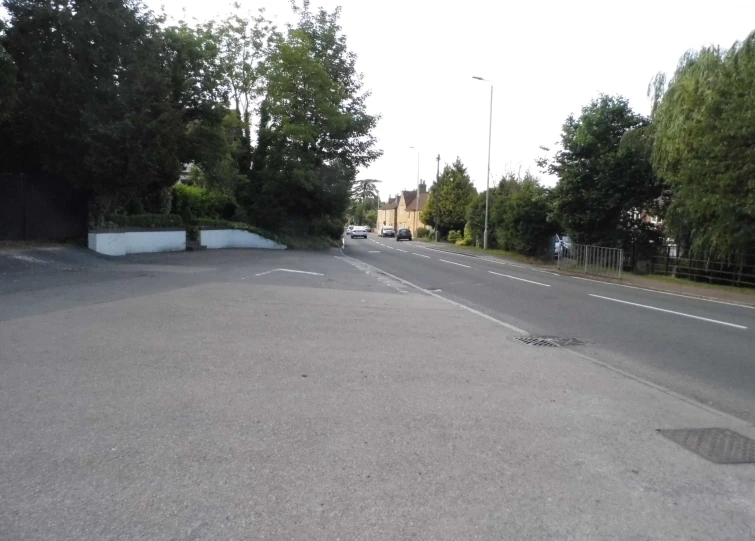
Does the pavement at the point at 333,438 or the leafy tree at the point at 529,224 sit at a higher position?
the leafy tree at the point at 529,224

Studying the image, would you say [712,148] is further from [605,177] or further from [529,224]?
[529,224]

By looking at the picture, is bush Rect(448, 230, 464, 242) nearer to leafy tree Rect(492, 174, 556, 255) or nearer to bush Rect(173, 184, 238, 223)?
leafy tree Rect(492, 174, 556, 255)

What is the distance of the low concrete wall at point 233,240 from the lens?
30455mm

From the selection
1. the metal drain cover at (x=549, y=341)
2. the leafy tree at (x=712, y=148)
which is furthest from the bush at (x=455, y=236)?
the metal drain cover at (x=549, y=341)

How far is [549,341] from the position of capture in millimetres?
10406

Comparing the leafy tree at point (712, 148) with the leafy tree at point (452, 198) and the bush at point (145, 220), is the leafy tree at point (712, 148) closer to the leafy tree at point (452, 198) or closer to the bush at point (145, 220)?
the bush at point (145, 220)

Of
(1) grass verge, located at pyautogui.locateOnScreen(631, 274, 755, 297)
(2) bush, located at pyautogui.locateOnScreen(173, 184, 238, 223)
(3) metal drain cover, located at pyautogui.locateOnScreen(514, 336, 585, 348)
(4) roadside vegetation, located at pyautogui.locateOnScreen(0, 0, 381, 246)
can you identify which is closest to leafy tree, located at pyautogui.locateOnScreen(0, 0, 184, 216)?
(4) roadside vegetation, located at pyautogui.locateOnScreen(0, 0, 381, 246)

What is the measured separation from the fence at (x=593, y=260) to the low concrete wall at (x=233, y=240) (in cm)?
1529

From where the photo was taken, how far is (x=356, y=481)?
4.45 meters

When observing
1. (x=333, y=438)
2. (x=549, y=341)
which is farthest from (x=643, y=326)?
(x=333, y=438)

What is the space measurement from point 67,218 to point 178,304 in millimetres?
11585

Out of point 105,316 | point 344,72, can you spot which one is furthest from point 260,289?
point 344,72

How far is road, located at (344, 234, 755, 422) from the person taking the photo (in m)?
8.09

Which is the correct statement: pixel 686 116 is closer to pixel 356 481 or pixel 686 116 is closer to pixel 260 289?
pixel 260 289
